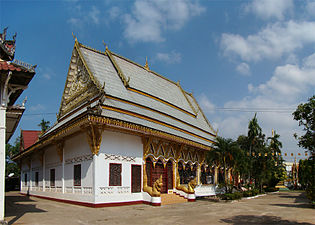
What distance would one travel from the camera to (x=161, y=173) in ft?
57.5

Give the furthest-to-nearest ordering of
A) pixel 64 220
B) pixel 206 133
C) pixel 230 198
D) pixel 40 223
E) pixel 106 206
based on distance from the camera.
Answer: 1. pixel 206 133
2. pixel 230 198
3. pixel 106 206
4. pixel 64 220
5. pixel 40 223

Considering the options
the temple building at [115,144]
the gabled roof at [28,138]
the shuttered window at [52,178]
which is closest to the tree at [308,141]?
the temple building at [115,144]

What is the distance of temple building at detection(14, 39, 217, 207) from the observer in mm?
13898

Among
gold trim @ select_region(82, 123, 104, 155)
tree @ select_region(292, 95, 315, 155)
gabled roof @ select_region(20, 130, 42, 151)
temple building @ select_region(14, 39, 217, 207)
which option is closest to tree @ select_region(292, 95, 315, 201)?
tree @ select_region(292, 95, 315, 155)

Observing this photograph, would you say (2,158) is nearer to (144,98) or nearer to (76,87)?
(76,87)

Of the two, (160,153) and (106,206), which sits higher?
(160,153)

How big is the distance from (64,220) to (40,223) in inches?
39.3

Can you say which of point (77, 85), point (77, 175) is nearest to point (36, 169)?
point (77, 85)

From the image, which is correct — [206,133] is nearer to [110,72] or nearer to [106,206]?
[110,72]

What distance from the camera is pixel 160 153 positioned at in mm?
17406

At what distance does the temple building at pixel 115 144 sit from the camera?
1390 cm

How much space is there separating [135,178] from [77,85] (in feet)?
25.6

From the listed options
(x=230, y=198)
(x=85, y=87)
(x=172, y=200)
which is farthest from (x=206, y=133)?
(x=85, y=87)

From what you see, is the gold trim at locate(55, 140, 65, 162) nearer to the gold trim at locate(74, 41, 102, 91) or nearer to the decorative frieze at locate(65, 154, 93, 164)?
the decorative frieze at locate(65, 154, 93, 164)
